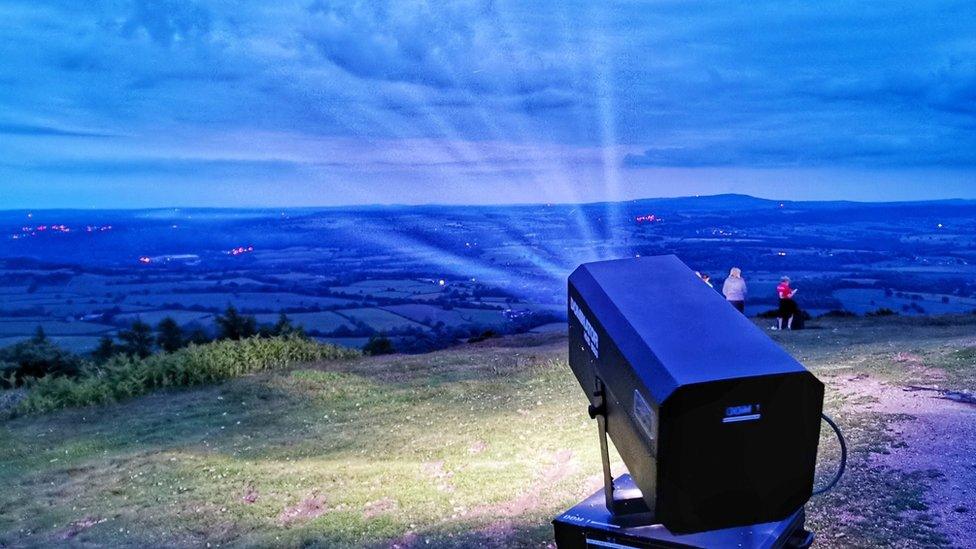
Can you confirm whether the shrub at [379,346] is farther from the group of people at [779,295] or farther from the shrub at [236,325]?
the group of people at [779,295]

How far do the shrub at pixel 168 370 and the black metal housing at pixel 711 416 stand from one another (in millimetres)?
12286

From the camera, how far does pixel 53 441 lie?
10969 millimetres

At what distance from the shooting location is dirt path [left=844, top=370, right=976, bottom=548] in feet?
19.3

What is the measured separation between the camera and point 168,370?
14617 mm

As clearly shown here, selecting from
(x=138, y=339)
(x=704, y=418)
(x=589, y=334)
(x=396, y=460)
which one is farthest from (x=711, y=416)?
(x=138, y=339)

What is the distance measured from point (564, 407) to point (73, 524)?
6065 millimetres

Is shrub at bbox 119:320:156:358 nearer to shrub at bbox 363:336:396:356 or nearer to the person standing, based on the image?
shrub at bbox 363:336:396:356

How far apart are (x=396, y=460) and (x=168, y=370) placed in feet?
24.3

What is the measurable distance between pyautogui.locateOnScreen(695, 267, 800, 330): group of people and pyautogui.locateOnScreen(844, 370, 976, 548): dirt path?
24.1 feet

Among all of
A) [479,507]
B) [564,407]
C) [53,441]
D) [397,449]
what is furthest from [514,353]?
[479,507]

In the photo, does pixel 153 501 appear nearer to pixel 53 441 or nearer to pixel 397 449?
pixel 397 449

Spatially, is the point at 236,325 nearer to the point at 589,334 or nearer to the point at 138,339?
the point at 138,339

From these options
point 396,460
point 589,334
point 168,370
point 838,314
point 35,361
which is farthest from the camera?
point 838,314

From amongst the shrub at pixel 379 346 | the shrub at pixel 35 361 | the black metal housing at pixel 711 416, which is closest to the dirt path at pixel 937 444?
the black metal housing at pixel 711 416
